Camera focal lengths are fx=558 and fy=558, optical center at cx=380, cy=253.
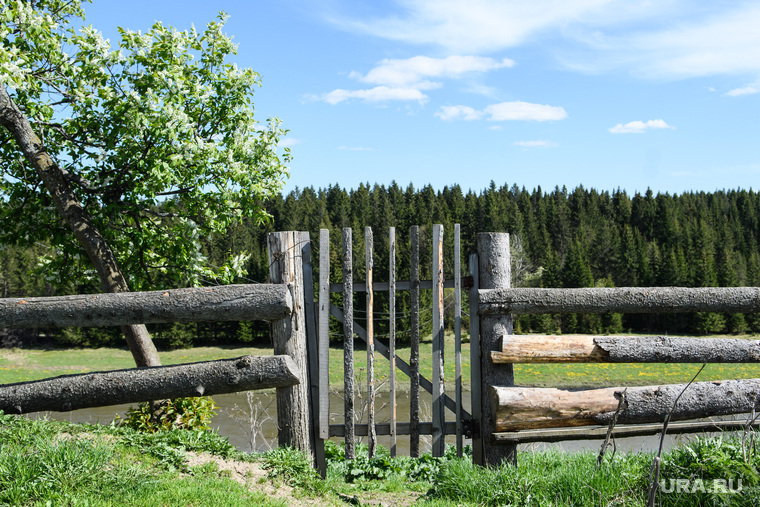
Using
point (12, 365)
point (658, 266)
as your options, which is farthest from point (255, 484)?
point (658, 266)

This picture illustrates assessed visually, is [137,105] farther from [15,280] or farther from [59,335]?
[15,280]

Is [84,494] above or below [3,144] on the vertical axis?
below

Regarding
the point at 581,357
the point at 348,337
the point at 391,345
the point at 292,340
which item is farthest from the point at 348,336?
the point at 581,357

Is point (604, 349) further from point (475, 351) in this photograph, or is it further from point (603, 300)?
point (475, 351)

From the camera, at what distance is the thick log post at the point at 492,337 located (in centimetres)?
591

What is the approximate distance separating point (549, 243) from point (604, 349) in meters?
90.6

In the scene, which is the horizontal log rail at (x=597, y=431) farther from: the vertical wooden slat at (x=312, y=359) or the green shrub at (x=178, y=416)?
the green shrub at (x=178, y=416)

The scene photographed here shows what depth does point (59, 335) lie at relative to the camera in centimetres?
5319

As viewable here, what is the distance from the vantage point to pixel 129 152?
9164 mm

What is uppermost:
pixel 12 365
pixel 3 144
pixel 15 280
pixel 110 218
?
pixel 3 144

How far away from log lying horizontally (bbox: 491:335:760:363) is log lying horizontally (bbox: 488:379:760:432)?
0.99 ft

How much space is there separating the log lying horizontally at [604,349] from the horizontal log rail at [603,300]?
0.31m

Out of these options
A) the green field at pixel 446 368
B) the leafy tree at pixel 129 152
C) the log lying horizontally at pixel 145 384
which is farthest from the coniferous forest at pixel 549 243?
the log lying horizontally at pixel 145 384

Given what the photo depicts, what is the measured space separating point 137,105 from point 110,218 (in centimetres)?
208
